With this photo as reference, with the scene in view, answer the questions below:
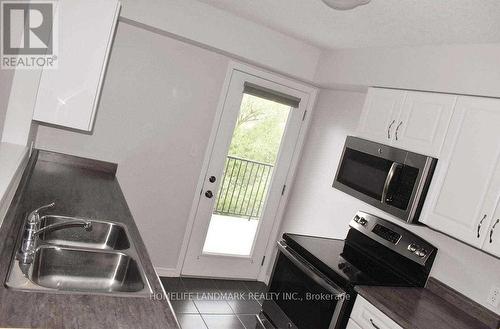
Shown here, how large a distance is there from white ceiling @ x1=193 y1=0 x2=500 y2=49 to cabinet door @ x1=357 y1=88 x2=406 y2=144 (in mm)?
366

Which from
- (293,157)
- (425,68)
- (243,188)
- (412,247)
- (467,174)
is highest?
(425,68)

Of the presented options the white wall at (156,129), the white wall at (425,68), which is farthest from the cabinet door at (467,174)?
the white wall at (156,129)

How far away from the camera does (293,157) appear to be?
159 inches

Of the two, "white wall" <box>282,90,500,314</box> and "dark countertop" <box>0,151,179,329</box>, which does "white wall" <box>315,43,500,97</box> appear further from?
"dark countertop" <box>0,151,179,329</box>

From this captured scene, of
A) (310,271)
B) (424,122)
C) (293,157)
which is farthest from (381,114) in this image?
(293,157)

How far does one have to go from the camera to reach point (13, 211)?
1.81 metres

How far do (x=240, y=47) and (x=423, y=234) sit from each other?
204 cm

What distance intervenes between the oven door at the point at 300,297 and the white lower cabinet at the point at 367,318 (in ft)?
0.22

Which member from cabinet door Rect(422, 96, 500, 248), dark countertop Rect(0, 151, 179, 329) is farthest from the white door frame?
cabinet door Rect(422, 96, 500, 248)

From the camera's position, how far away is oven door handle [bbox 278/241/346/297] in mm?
2395

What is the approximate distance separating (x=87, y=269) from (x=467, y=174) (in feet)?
6.52

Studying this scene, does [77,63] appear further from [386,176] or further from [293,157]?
[293,157]

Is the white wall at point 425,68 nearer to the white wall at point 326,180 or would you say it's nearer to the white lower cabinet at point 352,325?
the white wall at point 326,180

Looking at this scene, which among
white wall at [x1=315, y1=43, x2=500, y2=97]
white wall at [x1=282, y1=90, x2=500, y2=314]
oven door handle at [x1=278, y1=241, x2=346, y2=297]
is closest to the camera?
white wall at [x1=315, y1=43, x2=500, y2=97]
